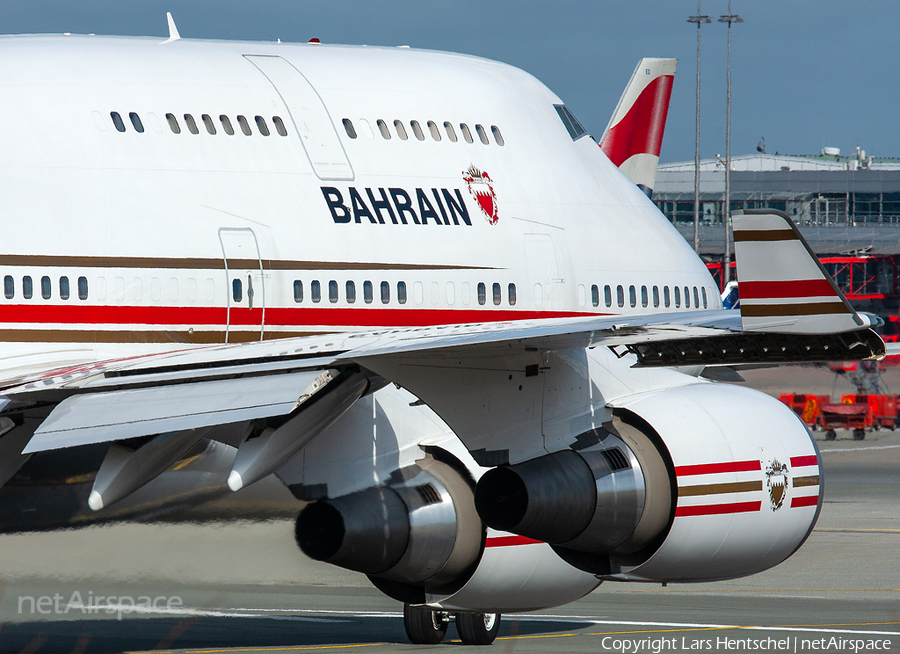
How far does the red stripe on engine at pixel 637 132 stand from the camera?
890 inches

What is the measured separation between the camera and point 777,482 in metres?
12.7

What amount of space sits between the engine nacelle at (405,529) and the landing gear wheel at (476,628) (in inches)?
109

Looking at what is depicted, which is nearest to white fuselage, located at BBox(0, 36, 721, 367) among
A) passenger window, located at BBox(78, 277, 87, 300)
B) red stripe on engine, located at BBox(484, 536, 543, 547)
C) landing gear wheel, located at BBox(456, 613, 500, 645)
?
passenger window, located at BBox(78, 277, 87, 300)

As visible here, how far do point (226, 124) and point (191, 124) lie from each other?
381 millimetres

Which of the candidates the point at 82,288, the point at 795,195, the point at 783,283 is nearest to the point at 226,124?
the point at 82,288

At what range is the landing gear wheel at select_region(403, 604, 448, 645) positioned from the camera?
53.8 ft

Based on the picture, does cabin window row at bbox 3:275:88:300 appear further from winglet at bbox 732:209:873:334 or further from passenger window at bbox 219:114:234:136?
winglet at bbox 732:209:873:334

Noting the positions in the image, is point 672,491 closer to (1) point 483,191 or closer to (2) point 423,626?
(1) point 483,191

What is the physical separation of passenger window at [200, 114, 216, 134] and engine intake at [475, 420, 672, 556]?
4497mm

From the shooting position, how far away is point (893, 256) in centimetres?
7481

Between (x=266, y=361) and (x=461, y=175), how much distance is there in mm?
4952

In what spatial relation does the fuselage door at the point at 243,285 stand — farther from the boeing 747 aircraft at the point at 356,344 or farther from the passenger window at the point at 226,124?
the passenger window at the point at 226,124

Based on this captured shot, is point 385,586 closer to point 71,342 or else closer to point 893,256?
point 71,342

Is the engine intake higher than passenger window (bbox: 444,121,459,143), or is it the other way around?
passenger window (bbox: 444,121,459,143)
